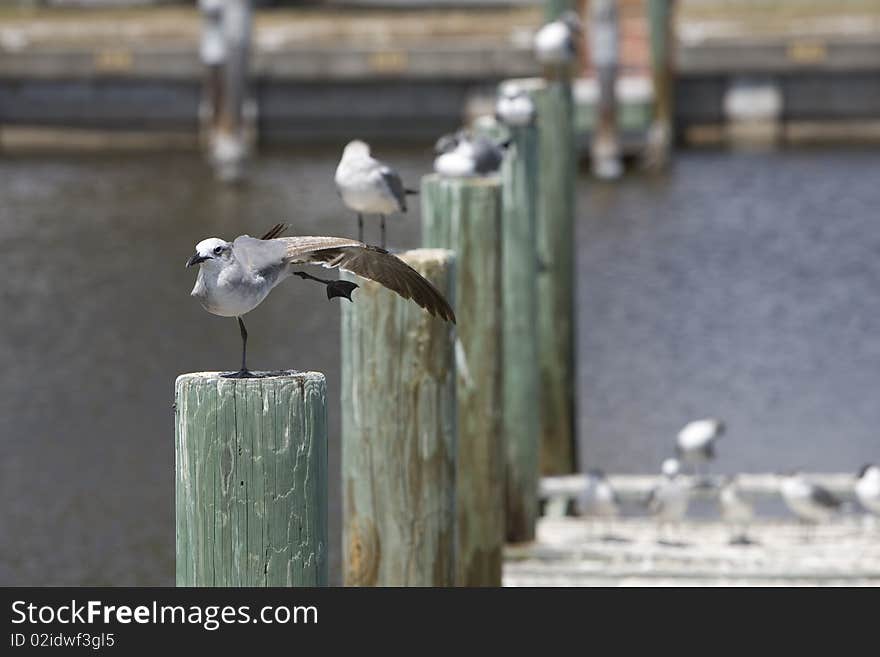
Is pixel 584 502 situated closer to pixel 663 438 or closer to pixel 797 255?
pixel 663 438

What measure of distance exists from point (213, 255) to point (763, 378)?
37.2ft

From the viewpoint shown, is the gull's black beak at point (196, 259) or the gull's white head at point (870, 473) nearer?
the gull's black beak at point (196, 259)

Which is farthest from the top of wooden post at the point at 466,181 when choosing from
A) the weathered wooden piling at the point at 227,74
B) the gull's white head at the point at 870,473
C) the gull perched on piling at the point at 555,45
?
the weathered wooden piling at the point at 227,74

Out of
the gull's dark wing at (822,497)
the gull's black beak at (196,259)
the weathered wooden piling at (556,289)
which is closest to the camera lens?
the gull's black beak at (196,259)

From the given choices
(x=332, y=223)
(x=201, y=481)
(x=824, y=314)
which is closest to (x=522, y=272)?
(x=201, y=481)

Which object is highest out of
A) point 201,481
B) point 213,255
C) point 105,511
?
point 213,255

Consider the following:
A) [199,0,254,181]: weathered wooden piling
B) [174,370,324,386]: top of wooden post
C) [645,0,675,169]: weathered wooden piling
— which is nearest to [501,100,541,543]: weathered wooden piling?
[174,370,324,386]: top of wooden post

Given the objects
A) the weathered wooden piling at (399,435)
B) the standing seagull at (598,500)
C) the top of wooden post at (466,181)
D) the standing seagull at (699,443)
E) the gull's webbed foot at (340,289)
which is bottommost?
the standing seagull at (598,500)

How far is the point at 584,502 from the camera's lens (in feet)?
31.9

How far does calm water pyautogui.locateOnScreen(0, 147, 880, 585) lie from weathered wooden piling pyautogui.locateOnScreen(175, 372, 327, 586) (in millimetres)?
5999

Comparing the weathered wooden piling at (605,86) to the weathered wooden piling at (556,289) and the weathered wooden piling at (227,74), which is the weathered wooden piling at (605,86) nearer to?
the weathered wooden piling at (227,74)

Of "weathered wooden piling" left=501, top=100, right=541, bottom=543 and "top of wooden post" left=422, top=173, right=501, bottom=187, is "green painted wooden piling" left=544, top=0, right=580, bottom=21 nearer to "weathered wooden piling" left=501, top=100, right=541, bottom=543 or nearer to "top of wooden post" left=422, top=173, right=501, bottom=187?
"weathered wooden piling" left=501, top=100, right=541, bottom=543

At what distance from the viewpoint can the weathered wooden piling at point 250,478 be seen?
4605 mm

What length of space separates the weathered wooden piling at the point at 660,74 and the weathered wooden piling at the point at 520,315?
16457 mm
